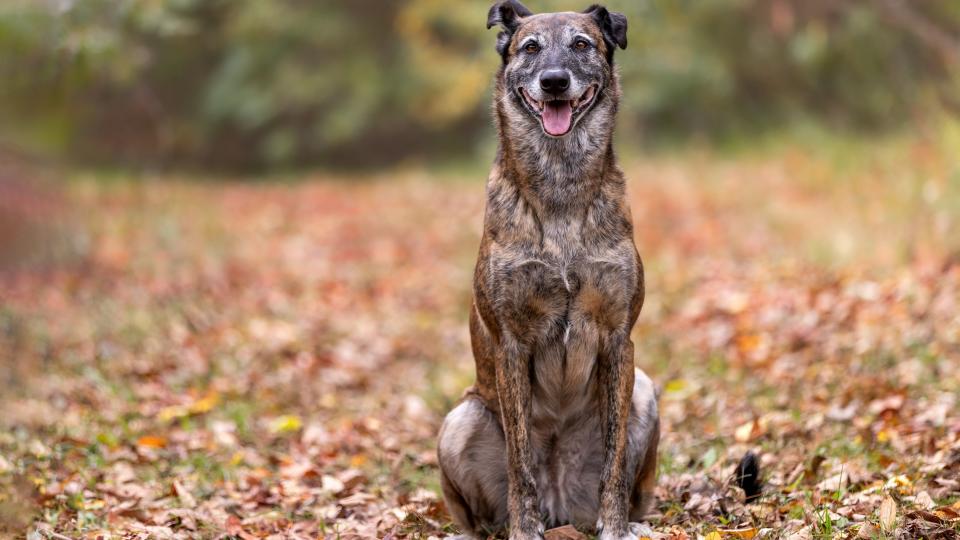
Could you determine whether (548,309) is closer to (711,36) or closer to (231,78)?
(711,36)

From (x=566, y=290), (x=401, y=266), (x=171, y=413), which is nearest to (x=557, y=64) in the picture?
(x=566, y=290)

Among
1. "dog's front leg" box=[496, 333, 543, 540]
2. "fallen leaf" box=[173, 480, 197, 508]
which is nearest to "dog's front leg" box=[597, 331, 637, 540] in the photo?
"dog's front leg" box=[496, 333, 543, 540]

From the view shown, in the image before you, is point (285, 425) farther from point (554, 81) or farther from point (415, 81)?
point (415, 81)

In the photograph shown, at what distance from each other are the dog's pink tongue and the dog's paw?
1.66 metres

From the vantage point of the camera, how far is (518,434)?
443 cm

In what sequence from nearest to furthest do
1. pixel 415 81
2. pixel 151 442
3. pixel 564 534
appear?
1. pixel 564 534
2. pixel 151 442
3. pixel 415 81

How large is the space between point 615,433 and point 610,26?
176 cm

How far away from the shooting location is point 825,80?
17.5 m

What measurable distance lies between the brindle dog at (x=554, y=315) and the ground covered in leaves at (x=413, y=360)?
0.28 meters

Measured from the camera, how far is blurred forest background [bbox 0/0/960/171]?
14984 mm

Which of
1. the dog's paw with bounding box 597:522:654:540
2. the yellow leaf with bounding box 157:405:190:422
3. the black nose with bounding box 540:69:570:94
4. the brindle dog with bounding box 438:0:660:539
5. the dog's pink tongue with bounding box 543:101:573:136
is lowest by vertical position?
the yellow leaf with bounding box 157:405:190:422

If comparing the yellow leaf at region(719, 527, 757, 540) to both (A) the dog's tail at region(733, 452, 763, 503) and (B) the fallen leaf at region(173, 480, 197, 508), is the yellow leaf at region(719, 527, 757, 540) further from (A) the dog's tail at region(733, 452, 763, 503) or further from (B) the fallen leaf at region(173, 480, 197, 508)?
(B) the fallen leaf at region(173, 480, 197, 508)

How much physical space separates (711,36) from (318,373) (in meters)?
11.7

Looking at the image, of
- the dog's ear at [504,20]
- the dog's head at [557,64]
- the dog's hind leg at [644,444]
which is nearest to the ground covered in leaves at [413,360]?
the dog's hind leg at [644,444]
